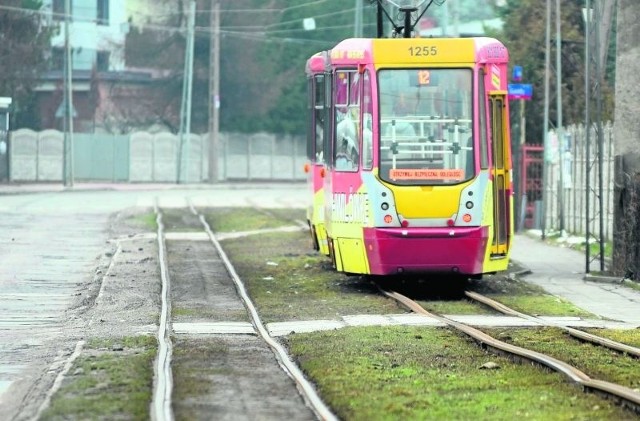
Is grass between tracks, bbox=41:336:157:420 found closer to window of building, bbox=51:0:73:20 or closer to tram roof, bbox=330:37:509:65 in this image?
tram roof, bbox=330:37:509:65

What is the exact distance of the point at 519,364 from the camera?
12664 millimetres

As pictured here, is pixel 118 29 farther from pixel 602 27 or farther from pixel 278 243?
pixel 602 27

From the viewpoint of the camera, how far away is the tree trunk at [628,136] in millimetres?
21812

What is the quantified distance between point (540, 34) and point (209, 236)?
12393mm

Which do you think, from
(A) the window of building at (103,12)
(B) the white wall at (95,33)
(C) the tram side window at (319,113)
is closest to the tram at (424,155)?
(C) the tram side window at (319,113)

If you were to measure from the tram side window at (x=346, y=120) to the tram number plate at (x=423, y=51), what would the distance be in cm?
76

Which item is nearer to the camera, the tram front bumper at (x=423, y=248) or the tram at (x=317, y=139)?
the tram front bumper at (x=423, y=248)

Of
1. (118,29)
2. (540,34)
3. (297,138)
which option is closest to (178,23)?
(118,29)

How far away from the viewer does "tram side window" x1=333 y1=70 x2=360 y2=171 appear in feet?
64.8

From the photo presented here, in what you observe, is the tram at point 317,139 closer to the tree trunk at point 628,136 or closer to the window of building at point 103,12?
the tree trunk at point 628,136

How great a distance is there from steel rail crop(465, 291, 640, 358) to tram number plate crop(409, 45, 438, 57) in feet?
10.3

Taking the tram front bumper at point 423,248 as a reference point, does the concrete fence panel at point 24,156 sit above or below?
above

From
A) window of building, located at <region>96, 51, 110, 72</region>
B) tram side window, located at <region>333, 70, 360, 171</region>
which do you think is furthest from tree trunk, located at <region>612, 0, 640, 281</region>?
window of building, located at <region>96, 51, 110, 72</region>

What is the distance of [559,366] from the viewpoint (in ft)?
39.1
